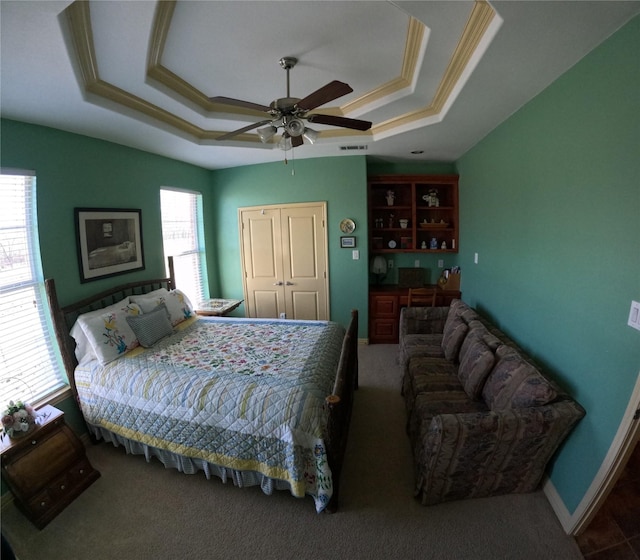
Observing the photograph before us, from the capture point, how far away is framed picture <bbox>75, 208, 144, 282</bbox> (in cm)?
259

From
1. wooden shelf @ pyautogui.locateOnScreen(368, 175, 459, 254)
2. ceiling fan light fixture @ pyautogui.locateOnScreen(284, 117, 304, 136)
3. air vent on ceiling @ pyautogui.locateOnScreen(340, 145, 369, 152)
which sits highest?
air vent on ceiling @ pyautogui.locateOnScreen(340, 145, 369, 152)

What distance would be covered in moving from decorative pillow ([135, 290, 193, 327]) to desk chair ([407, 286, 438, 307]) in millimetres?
2714

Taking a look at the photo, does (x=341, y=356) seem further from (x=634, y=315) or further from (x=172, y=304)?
(x=172, y=304)

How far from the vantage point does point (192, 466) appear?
209cm

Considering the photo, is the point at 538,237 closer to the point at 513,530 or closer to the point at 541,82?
the point at 541,82

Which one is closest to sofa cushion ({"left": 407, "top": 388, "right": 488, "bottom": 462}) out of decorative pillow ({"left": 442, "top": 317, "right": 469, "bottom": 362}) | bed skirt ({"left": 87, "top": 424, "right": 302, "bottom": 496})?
decorative pillow ({"left": 442, "top": 317, "right": 469, "bottom": 362})

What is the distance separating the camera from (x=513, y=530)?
66.9 inches

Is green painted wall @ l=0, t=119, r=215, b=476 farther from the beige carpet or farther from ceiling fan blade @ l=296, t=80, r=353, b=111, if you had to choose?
ceiling fan blade @ l=296, t=80, r=353, b=111

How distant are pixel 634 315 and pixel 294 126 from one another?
80.1 inches

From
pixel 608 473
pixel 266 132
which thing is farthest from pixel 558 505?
pixel 266 132

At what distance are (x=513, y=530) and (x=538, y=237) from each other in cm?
187

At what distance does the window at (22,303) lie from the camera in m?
2.09

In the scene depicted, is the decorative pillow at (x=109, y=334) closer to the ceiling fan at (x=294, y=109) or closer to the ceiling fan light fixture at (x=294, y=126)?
the ceiling fan at (x=294, y=109)

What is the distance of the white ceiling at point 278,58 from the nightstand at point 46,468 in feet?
7.00
